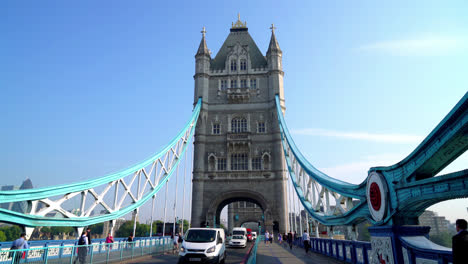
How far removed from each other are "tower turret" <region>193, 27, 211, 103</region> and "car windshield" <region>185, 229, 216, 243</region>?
25.1 metres

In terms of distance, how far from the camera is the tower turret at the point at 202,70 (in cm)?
3588

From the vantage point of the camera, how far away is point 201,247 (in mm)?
10742

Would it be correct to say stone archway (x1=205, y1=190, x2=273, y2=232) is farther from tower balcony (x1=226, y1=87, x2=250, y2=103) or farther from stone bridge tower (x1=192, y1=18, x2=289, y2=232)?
tower balcony (x1=226, y1=87, x2=250, y2=103)

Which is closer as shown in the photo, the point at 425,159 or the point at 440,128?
the point at 440,128

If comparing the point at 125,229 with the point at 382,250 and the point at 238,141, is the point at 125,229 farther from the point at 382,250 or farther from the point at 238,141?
the point at 382,250

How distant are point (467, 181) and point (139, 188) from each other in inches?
676

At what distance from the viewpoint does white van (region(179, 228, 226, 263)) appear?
1052 centimetres

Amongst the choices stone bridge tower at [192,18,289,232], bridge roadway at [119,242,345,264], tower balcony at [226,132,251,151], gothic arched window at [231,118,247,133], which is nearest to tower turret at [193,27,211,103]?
stone bridge tower at [192,18,289,232]

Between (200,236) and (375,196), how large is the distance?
7.23 metres

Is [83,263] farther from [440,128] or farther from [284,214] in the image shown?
[284,214]

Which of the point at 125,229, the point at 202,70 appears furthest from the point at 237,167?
the point at 125,229

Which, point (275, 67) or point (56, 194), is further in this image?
point (275, 67)

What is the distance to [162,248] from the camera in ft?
58.8

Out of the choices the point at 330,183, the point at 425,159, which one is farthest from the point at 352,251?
the point at 425,159
